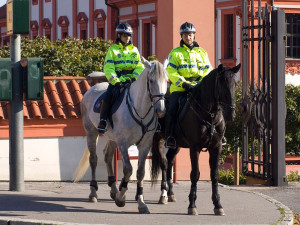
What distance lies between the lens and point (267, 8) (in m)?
18.1

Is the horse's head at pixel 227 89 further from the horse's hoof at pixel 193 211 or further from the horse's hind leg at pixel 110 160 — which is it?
the horse's hind leg at pixel 110 160

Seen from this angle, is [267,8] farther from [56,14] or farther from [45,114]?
[56,14]

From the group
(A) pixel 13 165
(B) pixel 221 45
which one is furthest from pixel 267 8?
(B) pixel 221 45

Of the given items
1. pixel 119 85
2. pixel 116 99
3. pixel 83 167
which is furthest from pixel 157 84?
pixel 83 167

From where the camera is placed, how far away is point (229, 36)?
46.5 meters

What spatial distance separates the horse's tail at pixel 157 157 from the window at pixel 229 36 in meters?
31.9

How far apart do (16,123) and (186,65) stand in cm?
305

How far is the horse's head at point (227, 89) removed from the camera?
12516 millimetres

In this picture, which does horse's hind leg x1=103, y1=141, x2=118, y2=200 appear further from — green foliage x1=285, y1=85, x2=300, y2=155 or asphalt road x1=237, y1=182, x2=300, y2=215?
green foliage x1=285, y1=85, x2=300, y2=155

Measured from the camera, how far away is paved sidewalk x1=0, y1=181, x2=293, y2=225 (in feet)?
40.0

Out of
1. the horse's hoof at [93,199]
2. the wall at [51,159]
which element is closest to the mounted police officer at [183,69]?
the horse's hoof at [93,199]

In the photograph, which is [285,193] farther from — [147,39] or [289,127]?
[147,39]

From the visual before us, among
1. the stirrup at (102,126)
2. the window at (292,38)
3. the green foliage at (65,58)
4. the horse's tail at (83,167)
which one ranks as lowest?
the horse's tail at (83,167)

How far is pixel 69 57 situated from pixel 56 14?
35.1 metres
